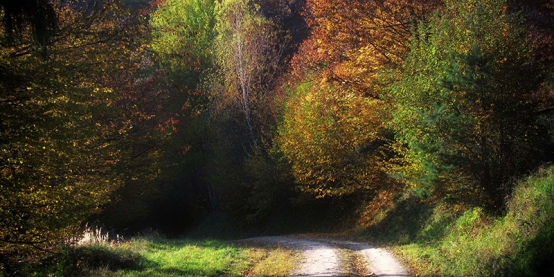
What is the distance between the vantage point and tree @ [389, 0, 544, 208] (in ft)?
41.8

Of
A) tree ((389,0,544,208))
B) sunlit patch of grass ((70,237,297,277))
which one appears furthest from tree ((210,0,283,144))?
tree ((389,0,544,208))

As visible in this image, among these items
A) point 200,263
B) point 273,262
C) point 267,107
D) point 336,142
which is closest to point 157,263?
point 200,263

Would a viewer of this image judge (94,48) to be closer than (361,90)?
Yes

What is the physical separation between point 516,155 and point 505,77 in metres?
2.23

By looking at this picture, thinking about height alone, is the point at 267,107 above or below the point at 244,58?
below

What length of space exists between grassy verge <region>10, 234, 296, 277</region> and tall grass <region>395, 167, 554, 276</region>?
13.4 feet

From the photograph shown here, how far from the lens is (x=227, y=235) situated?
37781mm

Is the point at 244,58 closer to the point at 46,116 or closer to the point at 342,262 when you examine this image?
the point at 342,262

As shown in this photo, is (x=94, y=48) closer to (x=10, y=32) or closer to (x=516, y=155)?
(x=10, y=32)

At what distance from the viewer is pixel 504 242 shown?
10656 millimetres

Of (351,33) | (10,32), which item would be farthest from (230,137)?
(10,32)

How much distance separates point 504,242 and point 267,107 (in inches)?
967

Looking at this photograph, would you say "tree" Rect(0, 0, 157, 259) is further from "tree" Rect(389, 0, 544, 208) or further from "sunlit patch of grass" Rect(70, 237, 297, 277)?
"tree" Rect(389, 0, 544, 208)

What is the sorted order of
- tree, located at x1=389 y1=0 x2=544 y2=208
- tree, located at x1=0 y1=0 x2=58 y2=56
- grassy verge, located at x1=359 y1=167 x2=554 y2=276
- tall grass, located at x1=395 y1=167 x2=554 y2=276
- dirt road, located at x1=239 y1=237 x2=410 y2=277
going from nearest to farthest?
tree, located at x1=0 y1=0 x2=58 y2=56 → tall grass, located at x1=395 y1=167 x2=554 y2=276 → grassy verge, located at x1=359 y1=167 x2=554 y2=276 → dirt road, located at x1=239 y1=237 x2=410 y2=277 → tree, located at x1=389 y1=0 x2=544 y2=208
